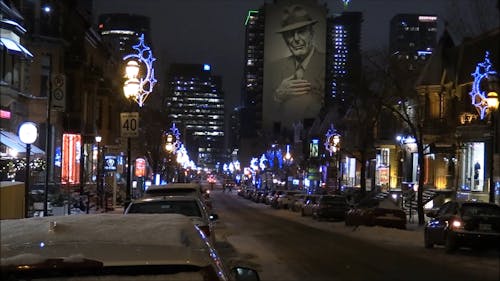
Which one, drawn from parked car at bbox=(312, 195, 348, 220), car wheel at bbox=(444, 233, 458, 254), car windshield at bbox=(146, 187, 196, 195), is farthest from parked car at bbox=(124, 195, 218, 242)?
parked car at bbox=(312, 195, 348, 220)

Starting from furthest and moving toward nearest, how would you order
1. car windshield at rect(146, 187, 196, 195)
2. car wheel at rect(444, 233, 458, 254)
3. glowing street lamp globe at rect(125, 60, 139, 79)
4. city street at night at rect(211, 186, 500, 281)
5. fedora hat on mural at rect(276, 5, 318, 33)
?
fedora hat on mural at rect(276, 5, 318, 33) < glowing street lamp globe at rect(125, 60, 139, 79) < car wheel at rect(444, 233, 458, 254) < car windshield at rect(146, 187, 196, 195) < city street at night at rect(211, 186, 500, 281)

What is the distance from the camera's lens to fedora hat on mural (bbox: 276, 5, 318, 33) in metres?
161

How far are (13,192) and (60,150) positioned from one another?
1067 inches

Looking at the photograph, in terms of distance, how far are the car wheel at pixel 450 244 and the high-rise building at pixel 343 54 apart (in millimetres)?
23095

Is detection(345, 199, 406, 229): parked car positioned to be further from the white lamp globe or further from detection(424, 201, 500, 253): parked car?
the white lamp globe

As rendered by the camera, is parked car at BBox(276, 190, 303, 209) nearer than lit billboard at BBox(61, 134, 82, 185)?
No

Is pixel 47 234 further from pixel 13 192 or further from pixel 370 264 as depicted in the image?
pixel 370 264

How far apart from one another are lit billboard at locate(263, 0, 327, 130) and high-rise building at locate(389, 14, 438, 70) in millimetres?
92161

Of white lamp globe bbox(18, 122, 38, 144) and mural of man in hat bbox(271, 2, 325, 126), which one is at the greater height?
mural of man in hat bbox(271, 2, 325, 126)

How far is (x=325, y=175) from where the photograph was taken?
8750 centimetres

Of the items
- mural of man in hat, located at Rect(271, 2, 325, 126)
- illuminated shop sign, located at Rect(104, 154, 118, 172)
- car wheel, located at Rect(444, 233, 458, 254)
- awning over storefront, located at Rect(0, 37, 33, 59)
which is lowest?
car wheel, located at Rect(444, 233, 458, 254)

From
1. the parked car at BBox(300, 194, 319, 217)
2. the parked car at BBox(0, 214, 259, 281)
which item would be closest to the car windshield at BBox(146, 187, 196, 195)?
the parked car at BBox(0, 214, 259, 281)

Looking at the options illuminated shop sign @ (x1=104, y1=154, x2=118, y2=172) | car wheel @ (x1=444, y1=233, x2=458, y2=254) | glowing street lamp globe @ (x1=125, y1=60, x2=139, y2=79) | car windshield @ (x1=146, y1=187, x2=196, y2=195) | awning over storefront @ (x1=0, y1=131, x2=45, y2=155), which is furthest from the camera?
illuminated shop sign @ (x1=104, y1=154, x2=118, y2=172)

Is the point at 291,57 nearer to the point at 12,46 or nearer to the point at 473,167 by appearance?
the point at 473,167
